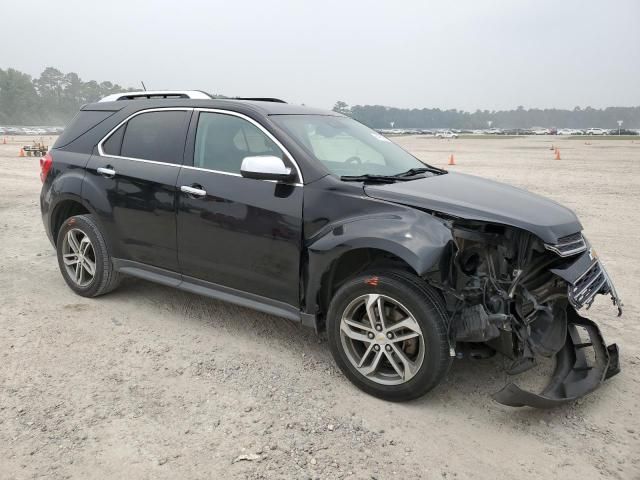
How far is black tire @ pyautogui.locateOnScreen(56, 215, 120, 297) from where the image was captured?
4.64 metres

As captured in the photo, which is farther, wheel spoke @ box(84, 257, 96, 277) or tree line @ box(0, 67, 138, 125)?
tree line @ box(0, 67, 138, 125)

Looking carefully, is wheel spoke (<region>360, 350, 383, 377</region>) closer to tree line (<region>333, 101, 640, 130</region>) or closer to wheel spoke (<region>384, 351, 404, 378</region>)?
wheel spoke (<region>384, 351, 404, 378</region>)

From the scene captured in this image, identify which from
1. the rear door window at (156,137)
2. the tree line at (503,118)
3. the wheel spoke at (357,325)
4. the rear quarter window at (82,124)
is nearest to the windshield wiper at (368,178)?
the wheel spoke at (357,325)

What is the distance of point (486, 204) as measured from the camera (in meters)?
3.28

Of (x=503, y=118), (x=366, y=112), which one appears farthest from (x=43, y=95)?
(x=503, y=118)

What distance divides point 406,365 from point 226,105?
7.80ft

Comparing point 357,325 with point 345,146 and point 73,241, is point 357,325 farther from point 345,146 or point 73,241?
point 73,241

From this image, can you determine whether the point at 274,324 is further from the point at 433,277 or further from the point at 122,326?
the point at 433,277

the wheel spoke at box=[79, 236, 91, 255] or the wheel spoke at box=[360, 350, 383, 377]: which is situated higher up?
the wheel spoke at box=[79, 236, 91, 255]

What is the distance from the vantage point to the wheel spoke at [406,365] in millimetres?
3133

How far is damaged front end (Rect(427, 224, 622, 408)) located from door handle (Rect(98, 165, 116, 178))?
2.94 m

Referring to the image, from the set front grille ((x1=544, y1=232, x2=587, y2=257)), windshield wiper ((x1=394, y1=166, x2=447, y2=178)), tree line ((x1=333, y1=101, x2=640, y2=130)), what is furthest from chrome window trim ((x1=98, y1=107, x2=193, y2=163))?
tree line ((x1=333, y1=101, x2=640, y2=130))

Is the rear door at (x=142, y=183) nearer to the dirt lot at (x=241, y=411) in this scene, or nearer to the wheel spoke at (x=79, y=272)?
the wheel spoke at (x=79, y=272)

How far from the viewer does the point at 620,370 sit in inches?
140
